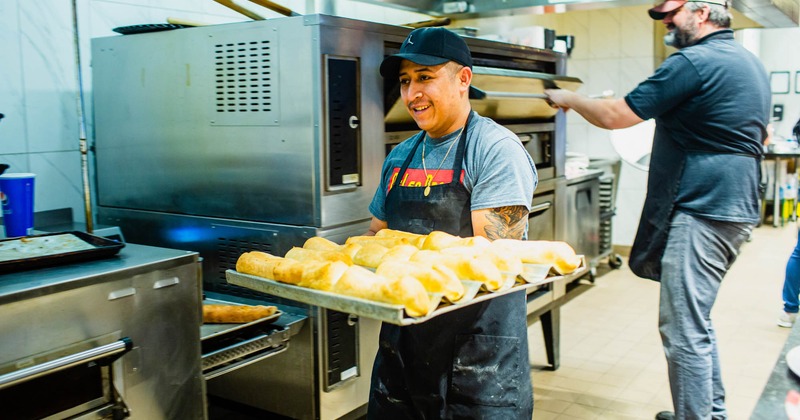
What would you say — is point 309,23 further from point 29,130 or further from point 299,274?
point 29,130

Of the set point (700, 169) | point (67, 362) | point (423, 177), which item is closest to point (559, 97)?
point (700, 169)

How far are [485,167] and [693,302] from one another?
1466 millimetres

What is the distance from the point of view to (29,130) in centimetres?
301

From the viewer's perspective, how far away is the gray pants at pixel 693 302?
3.08m

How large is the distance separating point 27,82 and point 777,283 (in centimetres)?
585

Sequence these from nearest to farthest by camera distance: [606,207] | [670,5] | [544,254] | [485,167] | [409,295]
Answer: [409,295]
[544,254]
[485,167]
[670,5]
[606,207]

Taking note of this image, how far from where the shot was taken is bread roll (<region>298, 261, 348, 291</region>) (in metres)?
1.73

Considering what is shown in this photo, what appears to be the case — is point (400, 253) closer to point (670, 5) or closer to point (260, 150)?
point (260, 150)

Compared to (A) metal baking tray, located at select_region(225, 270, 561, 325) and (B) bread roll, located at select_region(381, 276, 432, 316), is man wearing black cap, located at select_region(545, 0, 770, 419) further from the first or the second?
(B) bread roll, located at select_region(381, 276, 432, 316)

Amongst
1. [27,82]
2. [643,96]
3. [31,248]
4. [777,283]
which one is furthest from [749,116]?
[777,283]

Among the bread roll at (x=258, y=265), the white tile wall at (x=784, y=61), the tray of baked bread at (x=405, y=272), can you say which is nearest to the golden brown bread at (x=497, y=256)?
the tray of baked bread at (x=405, y=272)

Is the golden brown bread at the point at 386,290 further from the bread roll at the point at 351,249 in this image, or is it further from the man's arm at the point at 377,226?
the man's arm at the point at 377,226

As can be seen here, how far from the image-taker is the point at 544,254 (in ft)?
6.12

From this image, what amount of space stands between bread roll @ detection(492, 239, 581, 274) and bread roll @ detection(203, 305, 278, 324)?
952mm
